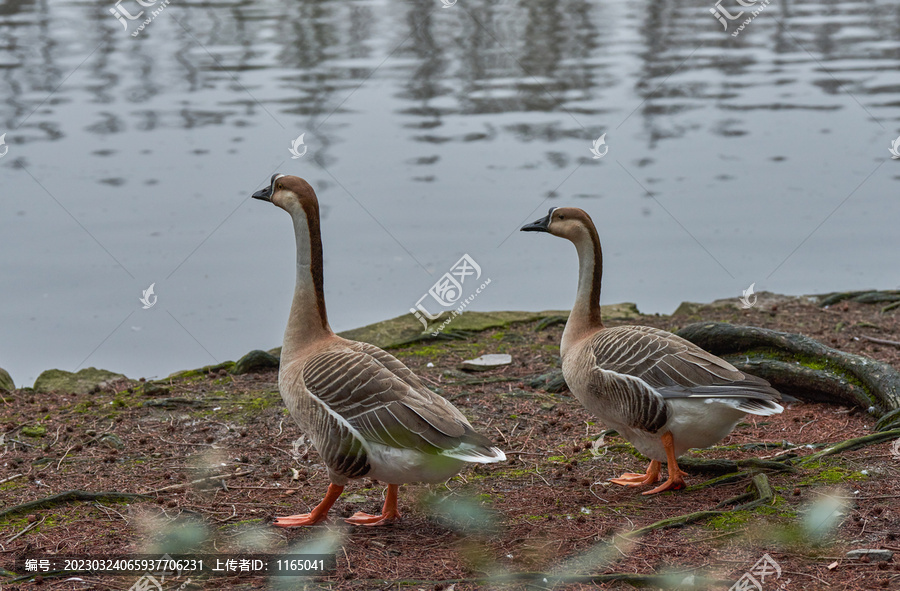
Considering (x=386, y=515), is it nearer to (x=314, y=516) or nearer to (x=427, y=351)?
(x=314, y=516)

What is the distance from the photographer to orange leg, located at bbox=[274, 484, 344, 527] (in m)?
5.02

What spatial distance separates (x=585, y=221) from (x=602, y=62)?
48.8 ft

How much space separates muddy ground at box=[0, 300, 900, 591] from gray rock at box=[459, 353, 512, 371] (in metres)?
0.23

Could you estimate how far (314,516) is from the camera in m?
5.05

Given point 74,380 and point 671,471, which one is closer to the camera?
point 671,471

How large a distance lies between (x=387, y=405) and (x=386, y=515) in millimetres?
762

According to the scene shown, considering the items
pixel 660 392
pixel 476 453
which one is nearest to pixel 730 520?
pixel 660 392

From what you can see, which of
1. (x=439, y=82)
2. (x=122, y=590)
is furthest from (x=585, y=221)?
(x=439, y=82)

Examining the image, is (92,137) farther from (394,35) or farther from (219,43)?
(394,35)

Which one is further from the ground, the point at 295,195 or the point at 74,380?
the point at 295,195

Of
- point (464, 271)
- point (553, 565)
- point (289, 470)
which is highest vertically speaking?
point (553, 565)

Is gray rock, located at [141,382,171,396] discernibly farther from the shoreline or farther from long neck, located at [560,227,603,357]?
long neck, located at [560,227,603,357]

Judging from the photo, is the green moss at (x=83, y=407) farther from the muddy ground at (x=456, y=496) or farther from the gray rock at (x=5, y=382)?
the gray rock at (x=5, y=382)

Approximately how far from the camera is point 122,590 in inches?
167
